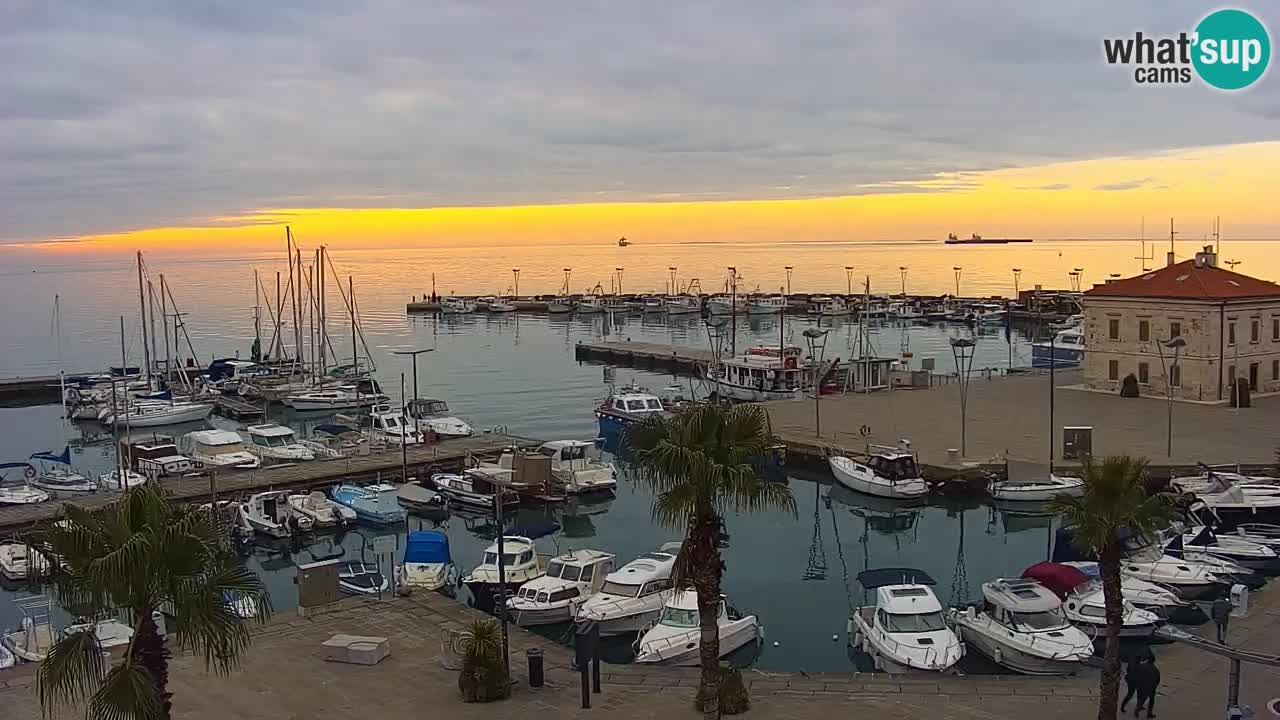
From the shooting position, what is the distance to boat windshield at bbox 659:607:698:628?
963 inches

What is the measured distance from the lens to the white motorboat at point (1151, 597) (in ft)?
86.1

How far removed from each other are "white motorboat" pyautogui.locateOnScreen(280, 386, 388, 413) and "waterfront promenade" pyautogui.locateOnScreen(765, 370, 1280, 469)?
95.6ft

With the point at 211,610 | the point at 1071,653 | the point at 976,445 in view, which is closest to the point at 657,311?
the point at 976,445

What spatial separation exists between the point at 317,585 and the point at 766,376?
43.8m

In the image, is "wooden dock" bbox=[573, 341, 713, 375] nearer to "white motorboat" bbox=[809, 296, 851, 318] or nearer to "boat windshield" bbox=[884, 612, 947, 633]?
"white motorboat" bbox=[809, 296, 851, 318]

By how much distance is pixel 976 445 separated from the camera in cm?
4647

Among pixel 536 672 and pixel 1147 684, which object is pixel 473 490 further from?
pixel 1147 684

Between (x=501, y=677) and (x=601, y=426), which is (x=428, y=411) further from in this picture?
(x=501, y=677)

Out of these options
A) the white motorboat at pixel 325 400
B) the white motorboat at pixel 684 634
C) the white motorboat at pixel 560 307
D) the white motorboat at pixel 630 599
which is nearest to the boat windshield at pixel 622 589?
the white motorboat at pixel 630 599

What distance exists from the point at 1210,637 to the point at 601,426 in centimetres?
4083

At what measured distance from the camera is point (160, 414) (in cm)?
6781

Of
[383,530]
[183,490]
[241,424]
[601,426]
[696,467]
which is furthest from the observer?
[241,424]

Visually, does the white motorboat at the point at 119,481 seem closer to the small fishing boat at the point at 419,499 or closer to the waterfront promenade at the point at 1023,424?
the small fishing boat at the point at 419,499

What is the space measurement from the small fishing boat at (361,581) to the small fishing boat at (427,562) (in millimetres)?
712
